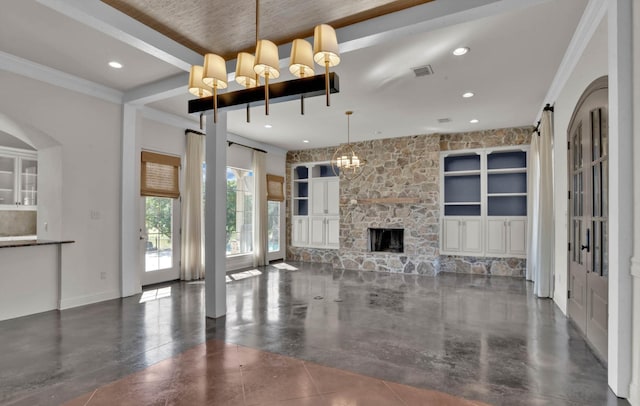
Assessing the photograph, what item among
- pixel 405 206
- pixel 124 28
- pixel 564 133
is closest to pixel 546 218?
pixel 564 133

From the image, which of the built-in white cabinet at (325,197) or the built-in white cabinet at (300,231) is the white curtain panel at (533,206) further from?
the built-in white cabinet at (300,231)

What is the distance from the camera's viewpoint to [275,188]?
9383 millimetres

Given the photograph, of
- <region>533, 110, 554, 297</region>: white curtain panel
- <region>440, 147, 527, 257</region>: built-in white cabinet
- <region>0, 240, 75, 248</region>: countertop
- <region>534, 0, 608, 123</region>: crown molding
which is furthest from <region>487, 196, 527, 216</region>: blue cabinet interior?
<region>0, 240, 75, 248</region>: countertop

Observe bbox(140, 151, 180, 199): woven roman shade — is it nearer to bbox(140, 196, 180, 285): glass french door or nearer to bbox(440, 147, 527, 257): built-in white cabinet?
bbox(140, 196, 180, 285): glass french door

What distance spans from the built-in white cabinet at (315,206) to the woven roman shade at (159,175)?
398 cm

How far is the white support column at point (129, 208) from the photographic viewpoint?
17.3 ft

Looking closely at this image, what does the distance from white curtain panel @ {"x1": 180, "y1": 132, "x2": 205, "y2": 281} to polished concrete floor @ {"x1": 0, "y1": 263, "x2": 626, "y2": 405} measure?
101cm

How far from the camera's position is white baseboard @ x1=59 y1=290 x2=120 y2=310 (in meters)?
4.59

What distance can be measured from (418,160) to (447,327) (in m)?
4.80

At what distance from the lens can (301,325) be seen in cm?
397

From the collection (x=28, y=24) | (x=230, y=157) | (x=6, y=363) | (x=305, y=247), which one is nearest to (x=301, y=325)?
(x=6, y=363)

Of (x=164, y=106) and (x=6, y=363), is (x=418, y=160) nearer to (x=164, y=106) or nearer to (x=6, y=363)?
(x=164, y=106)

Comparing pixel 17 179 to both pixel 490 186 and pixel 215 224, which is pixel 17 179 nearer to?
pixel 215 224

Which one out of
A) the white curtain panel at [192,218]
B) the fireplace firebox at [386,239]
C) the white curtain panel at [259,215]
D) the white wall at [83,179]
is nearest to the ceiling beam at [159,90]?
the white wall at [83,179]
